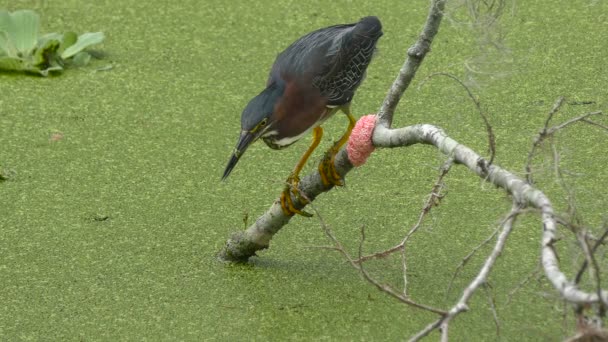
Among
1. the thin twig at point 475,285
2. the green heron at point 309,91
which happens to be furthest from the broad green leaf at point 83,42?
the thin twig at point 475,285

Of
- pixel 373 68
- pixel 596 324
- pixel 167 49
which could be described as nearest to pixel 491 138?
pixel 596 324

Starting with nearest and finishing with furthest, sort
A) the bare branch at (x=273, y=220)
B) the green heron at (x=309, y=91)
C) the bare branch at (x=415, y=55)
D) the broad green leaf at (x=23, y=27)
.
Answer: the bare branch at (x=415, y=55) < the bare branch at (x=273, y=220) < the green heron at (x=309, y=91) < the broad green leaf at (x=23, y=27)

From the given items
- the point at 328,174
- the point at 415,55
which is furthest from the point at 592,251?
the point at 328,174

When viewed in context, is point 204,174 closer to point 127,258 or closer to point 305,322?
point 127,258

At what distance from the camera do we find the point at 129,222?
101 inches

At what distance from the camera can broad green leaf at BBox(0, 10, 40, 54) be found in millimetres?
3135

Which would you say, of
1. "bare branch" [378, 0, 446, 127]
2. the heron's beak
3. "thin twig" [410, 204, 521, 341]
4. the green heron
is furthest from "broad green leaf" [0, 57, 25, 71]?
"thin twig" [410, 204, 521, 341]

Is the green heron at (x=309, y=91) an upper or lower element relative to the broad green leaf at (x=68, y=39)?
upper

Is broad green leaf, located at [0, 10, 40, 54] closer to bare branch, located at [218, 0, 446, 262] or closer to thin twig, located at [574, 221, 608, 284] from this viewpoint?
bare branch, located at [218, 0, 446, 262]

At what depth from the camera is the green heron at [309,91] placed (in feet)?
7.58

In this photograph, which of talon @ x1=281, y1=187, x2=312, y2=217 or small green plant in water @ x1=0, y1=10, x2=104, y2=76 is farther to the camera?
small green plant in water @ x1=0, y1=10, x2=104, y2=76

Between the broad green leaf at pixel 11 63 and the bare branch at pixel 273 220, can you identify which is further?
the broad green leaf at pixel 11 63

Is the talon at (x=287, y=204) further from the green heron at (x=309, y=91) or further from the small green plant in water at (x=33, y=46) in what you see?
the small green plant in water at (x=33, y=46)

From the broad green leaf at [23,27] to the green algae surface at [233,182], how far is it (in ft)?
0.34
